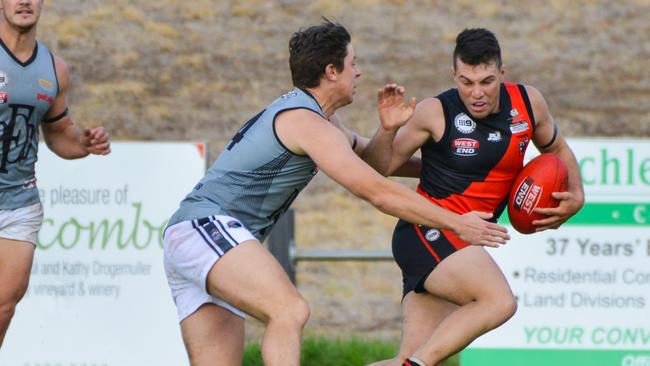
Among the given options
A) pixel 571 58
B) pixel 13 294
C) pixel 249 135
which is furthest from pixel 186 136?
pixel 249 135

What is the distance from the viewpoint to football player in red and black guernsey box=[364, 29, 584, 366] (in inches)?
254

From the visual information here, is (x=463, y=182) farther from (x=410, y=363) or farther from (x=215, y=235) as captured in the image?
(x=215, y=235)

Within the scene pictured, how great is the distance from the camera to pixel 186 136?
15.5 meters

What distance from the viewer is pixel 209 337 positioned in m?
6.15

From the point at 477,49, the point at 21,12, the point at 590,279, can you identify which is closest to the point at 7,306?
the point at 21,12

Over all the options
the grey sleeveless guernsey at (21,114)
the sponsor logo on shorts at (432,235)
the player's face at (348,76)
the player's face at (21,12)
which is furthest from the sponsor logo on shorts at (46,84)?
the sponsor logo on shorts at (432,235)

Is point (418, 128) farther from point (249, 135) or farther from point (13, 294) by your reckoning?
point (13, 294)

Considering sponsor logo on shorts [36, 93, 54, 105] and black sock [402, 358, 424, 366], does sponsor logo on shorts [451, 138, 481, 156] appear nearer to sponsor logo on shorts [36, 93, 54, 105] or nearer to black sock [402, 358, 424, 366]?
black sock [402, 358, 424, 366]

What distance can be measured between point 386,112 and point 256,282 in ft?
4.05

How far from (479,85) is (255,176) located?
1285 mm

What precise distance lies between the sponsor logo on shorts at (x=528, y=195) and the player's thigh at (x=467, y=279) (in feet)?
1.01

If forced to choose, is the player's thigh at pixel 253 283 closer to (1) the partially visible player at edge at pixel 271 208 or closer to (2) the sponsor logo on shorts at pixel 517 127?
(1) the partially visible player at edge at pixel 271 208

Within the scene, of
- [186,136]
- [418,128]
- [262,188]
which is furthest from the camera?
[186,136]

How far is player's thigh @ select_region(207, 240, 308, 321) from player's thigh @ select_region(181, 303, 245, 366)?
367 millimetres
